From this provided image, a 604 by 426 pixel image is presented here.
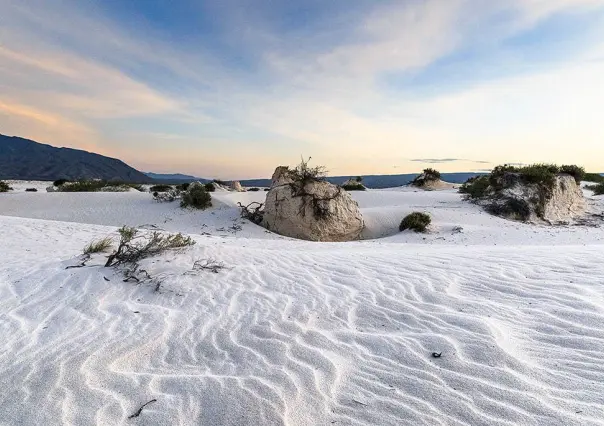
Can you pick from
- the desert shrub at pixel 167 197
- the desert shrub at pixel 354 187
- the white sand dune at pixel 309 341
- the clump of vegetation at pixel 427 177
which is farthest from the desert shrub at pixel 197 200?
the clump of vegetation at pixel 427 177

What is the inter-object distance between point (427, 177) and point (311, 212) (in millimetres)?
17070

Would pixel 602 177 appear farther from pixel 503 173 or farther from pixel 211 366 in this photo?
pixel 211 366

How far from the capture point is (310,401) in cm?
237

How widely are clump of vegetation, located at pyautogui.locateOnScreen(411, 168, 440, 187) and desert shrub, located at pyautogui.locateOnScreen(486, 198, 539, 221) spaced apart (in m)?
11.7

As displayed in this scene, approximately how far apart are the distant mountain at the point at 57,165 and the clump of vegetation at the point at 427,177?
8685 centimetres

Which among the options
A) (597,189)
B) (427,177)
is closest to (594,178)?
(597,189)

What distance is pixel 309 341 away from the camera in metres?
3.22

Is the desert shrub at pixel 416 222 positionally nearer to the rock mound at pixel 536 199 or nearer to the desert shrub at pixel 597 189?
the rock mound at pixel 536 199

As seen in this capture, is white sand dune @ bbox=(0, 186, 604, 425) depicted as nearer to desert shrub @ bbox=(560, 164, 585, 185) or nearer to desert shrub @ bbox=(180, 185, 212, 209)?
desert shrub @ bbox=(180, 185, 212, 209)

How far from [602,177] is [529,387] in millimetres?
28708

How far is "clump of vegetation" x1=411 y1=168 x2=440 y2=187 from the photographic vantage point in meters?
27.0

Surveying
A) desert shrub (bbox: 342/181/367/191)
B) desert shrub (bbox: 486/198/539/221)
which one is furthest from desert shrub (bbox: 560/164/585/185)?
desert shrub (bbox: 342/181/367/191)

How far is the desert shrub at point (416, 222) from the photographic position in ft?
40.4

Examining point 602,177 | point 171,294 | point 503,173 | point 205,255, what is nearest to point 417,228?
point 503,173
